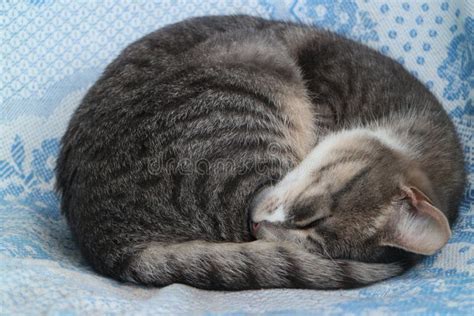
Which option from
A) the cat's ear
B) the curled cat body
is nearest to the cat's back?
the curled cat body

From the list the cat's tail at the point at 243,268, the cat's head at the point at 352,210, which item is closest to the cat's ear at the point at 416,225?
the cat's head at the point at 352,210

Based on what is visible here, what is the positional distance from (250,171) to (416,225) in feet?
1.81

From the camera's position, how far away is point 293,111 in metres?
2.29

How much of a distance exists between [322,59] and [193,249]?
1058 mm

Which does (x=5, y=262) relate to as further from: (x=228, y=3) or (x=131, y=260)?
(x=228, y=3)

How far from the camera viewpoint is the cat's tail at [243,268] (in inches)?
71.1

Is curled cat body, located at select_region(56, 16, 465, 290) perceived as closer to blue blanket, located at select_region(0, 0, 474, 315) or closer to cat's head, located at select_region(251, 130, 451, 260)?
cat's head, located at select_region(251, 130, 451, 260)

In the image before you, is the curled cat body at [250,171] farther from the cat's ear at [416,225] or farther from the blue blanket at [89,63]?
the blue blanket at [89,63]

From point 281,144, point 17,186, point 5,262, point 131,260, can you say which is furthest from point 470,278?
point 17,186

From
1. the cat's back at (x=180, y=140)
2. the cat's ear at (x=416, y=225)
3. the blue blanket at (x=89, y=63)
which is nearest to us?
the cat's ear at (x=416, y=225)

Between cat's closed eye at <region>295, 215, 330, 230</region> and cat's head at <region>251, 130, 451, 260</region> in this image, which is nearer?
cat's head at <region>251, 130, 451, 260</region>

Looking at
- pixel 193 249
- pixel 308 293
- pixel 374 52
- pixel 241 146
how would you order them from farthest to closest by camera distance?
pixel 374 52
pixel 241 146
pixel 193 249
pixel 308 293

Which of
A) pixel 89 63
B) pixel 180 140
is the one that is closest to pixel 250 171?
pixel 180 140

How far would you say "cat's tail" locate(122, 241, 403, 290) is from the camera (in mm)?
1805
